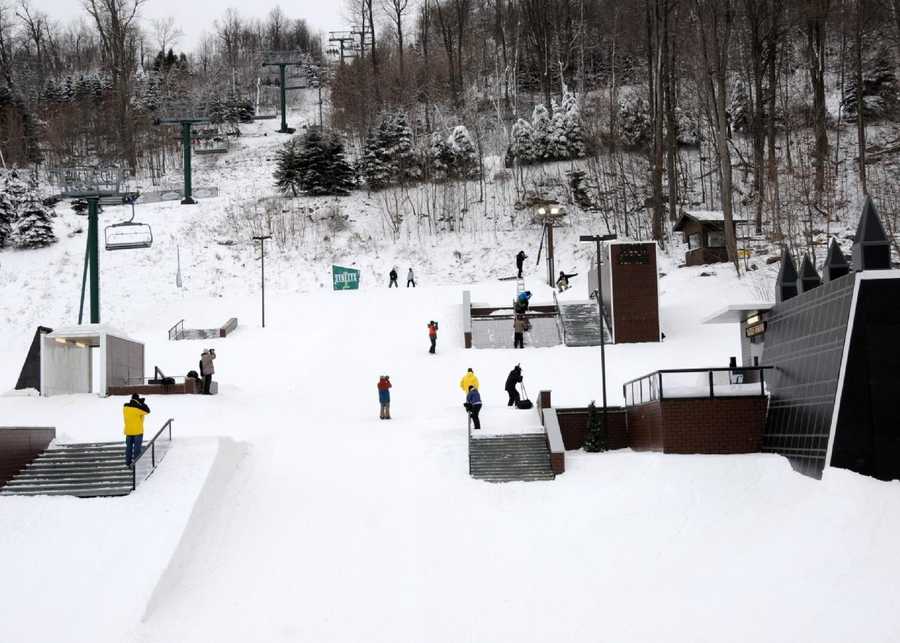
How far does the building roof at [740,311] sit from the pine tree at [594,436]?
368 cm

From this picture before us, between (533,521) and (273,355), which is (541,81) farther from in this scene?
(533,521)

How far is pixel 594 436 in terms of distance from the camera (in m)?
18.7

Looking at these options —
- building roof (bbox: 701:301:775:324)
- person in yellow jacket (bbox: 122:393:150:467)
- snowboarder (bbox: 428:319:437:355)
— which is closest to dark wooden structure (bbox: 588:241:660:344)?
snowboarder (bbox: 428:319:437:355)

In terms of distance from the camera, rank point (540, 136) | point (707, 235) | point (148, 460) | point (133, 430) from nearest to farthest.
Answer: point (133, 430) → point (148, 460) → point (707, 235) → point (540, 136)

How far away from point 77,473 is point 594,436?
1041 centimetres

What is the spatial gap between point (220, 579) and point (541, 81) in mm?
57360

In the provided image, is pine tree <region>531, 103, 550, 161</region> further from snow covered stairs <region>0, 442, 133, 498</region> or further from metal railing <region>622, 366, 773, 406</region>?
snow covered stairs <region>0, 442, 133, 498</region>

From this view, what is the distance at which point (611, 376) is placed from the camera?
25578 mm

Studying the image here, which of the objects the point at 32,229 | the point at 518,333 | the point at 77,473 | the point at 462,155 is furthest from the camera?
the point at 462,155

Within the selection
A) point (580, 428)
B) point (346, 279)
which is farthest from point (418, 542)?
point (346, 279)

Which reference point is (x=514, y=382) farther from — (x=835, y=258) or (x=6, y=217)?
(x=6, y=217)

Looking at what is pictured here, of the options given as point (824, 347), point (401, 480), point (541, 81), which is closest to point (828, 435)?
point (824, 347)

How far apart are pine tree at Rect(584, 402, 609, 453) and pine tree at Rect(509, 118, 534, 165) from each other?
3841 centimetres

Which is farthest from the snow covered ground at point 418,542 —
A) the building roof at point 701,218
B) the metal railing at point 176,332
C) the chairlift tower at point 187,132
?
the chairlift tower at point 187,132
